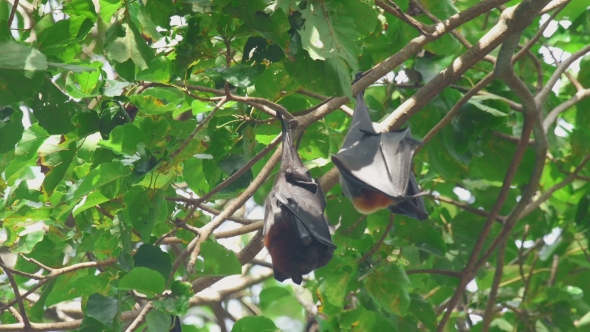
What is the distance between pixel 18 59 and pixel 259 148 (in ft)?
7.74

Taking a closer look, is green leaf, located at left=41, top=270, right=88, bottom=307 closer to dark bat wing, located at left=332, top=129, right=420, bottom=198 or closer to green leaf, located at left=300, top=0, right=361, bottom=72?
dark bat wing, located at left=332, top=129, right=420, bottom=198

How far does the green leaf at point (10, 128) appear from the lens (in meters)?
3.71

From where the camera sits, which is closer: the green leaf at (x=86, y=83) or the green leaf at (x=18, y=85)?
the green leaf at (x=18, y=85)

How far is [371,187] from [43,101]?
1883 mm

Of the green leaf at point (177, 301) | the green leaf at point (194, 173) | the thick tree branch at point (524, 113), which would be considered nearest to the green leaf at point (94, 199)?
the green leaf at point (194, 173)

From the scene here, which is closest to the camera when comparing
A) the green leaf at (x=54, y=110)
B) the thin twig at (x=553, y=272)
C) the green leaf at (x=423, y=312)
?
the green leaf at (x=54, y=110)

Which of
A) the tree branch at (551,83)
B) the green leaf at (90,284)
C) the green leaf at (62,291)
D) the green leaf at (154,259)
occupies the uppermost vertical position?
the green leaf at (154,259)

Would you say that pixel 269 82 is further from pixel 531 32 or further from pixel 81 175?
pixel 531 32

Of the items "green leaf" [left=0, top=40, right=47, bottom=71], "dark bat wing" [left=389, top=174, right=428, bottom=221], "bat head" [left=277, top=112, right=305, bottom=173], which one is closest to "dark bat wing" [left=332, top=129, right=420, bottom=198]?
"dark bat wing" [left=389, top=174, right=428, bottom=221]

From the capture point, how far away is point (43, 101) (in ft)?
12.2

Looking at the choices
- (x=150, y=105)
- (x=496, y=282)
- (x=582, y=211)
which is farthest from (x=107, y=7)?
(x=582, y=211)

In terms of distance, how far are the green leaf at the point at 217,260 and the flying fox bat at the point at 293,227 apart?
1.96 ft

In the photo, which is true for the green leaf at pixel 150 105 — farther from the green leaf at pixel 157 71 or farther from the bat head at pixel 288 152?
the bat head at pixel 288 152

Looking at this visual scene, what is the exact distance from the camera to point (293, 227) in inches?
158
